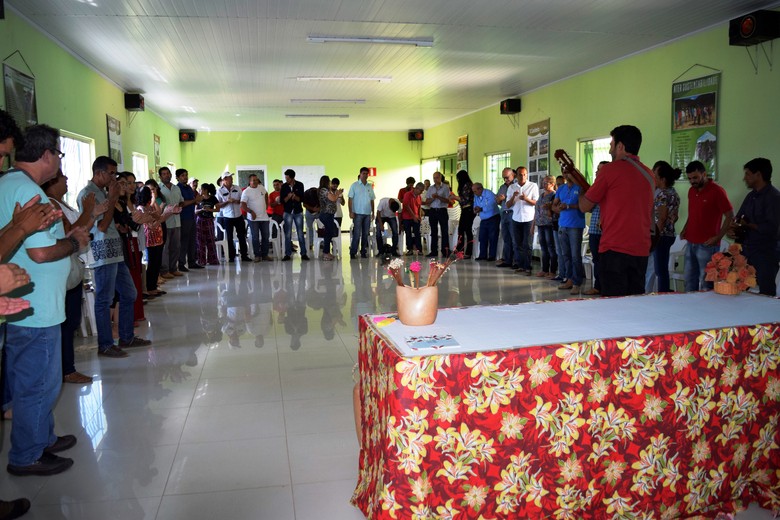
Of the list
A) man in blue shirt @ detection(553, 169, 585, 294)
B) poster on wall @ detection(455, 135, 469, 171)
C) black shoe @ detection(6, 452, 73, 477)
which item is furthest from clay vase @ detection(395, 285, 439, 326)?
poster on wall @ detection(455, 135, 469, 171)

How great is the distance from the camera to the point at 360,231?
39.9 ft

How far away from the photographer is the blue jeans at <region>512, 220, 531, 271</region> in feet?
31.5

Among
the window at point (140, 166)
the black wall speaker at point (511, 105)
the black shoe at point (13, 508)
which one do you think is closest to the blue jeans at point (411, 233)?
the black wall speaker at point (511, 105)

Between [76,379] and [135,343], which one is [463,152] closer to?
[135,343]

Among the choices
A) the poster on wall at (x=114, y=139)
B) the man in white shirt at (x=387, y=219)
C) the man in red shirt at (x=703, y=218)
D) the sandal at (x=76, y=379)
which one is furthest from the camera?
the man in white shirt at (x=387, y=219)

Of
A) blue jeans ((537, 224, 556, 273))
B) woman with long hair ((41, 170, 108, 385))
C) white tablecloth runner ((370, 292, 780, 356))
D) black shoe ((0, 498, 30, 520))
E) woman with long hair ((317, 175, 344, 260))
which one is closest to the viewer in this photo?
white tablecloth runner ((370, 292, 780, 356))

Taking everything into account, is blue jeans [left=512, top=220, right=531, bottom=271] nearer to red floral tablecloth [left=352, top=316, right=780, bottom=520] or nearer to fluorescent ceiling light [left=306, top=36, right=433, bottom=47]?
fluorescent ceiling light [left=306, top=36, right=433, bottom=47]

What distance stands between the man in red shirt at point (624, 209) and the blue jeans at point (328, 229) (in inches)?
320

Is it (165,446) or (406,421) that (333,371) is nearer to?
(165,446)

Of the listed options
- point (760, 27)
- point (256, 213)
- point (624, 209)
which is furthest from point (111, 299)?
point (256, 213)

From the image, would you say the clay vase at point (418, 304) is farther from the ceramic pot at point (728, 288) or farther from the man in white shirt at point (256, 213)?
the man in white shirt at point (256, 213)

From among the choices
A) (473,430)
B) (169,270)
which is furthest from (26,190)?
(169,270)

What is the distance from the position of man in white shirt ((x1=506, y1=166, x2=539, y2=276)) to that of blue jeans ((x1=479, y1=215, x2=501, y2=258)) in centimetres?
101

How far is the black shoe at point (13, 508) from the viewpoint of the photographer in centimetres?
251
